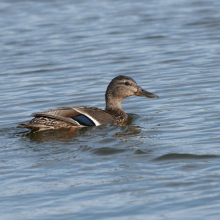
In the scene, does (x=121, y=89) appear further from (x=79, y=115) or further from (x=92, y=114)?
(x=79, y=115)

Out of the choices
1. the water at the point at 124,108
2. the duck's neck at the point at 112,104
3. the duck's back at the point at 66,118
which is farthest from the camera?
the duck's neck at the point at 112,104

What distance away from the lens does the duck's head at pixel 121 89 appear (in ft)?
35.1

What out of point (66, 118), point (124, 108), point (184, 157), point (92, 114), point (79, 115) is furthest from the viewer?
point (124, 108)

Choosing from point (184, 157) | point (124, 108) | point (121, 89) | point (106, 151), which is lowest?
point (184, 157)

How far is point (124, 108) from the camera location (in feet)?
37.5

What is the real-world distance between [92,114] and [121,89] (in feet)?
4.14

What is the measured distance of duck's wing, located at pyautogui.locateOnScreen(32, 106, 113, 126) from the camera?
9344 millimetres

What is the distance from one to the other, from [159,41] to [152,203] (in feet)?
39.4

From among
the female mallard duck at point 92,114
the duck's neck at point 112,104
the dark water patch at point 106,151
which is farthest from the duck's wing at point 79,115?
the dark water patch at point 106,151

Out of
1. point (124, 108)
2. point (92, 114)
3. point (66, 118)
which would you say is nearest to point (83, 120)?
point (92, 114)

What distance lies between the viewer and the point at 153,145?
823cm

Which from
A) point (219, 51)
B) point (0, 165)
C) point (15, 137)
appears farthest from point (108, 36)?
point (0, 165)

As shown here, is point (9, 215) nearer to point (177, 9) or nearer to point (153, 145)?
point (153, 145)

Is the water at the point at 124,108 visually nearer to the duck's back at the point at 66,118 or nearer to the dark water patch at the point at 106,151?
the dark water patch at the point at 106,151
